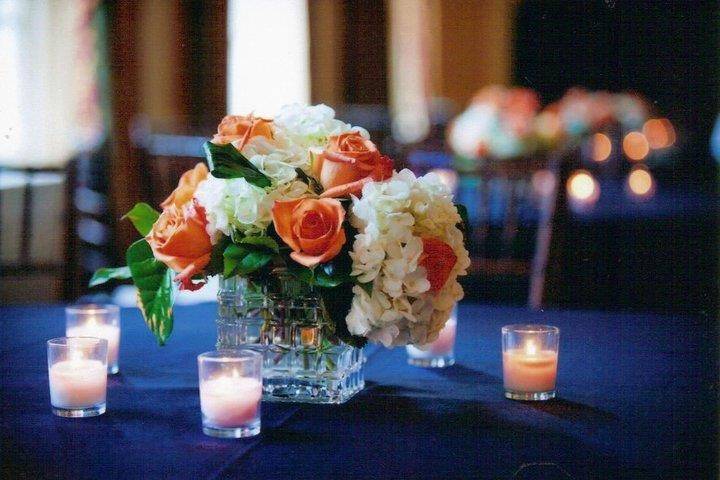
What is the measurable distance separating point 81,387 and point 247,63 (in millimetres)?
6312

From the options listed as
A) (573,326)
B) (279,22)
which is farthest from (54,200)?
(573,326)

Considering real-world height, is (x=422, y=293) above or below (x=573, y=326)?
above

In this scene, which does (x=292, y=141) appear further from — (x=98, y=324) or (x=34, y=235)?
(x=34, y=235)

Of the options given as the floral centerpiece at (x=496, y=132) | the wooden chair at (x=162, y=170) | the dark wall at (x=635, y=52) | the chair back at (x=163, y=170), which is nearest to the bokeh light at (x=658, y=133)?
the dark wall at (x=635, y=52)

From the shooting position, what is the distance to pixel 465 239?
1196 mm

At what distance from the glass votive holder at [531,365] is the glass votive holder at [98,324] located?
1.82 feet

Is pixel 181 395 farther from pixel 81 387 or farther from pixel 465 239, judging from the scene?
pixel 465 239

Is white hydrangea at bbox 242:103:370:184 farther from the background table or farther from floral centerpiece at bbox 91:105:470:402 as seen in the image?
the background table

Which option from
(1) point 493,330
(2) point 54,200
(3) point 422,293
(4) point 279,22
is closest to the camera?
(3) point 422,293

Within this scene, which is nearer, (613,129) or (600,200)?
(600,200)

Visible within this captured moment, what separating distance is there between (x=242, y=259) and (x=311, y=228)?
0.09 metres

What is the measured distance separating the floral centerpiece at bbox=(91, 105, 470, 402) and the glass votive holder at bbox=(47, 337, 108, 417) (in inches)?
4.2

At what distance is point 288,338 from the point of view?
1152 millimetres

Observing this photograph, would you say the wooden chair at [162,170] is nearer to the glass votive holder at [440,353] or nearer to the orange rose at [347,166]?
the glass votive holder at [440,353]
